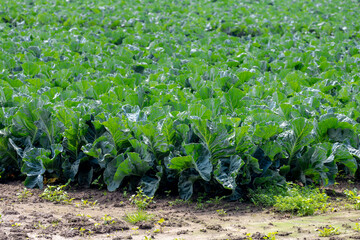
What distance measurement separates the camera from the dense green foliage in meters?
5.28

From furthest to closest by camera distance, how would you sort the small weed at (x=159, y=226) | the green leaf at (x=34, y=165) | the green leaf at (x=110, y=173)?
1. the green leaf at (x=34, y=165)
2. the green leaf at (x=110, y=173)
3. the small weed at (x=159, y=226)

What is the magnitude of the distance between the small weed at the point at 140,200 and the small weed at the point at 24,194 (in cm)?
119

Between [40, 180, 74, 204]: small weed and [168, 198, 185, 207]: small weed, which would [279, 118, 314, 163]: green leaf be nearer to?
[168, 198, 185, 207]: small weed

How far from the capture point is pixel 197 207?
5023 millimetres

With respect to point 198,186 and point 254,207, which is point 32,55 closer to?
point 198,186

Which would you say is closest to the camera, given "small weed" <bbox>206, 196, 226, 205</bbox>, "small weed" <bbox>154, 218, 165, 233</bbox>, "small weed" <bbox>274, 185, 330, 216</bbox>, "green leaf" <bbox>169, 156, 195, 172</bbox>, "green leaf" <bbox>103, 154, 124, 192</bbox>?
"small weed" <bbox>154, 218, 165, 233</bbox>

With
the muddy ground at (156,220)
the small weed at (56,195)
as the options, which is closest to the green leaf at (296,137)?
the muddy ground at (156,220)

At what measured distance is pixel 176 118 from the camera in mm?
5566

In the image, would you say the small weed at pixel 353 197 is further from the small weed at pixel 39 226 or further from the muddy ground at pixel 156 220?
the small weed at pixel 39 226

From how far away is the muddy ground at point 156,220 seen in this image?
4.20 m

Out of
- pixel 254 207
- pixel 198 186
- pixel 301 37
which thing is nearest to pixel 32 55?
pixel 198 186

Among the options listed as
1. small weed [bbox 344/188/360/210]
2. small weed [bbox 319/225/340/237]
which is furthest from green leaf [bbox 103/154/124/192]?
small weed [bbox 344/188/360/210]

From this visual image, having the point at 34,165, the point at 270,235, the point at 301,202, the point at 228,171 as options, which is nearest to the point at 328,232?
the point at 270,235

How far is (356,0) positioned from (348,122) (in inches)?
767
